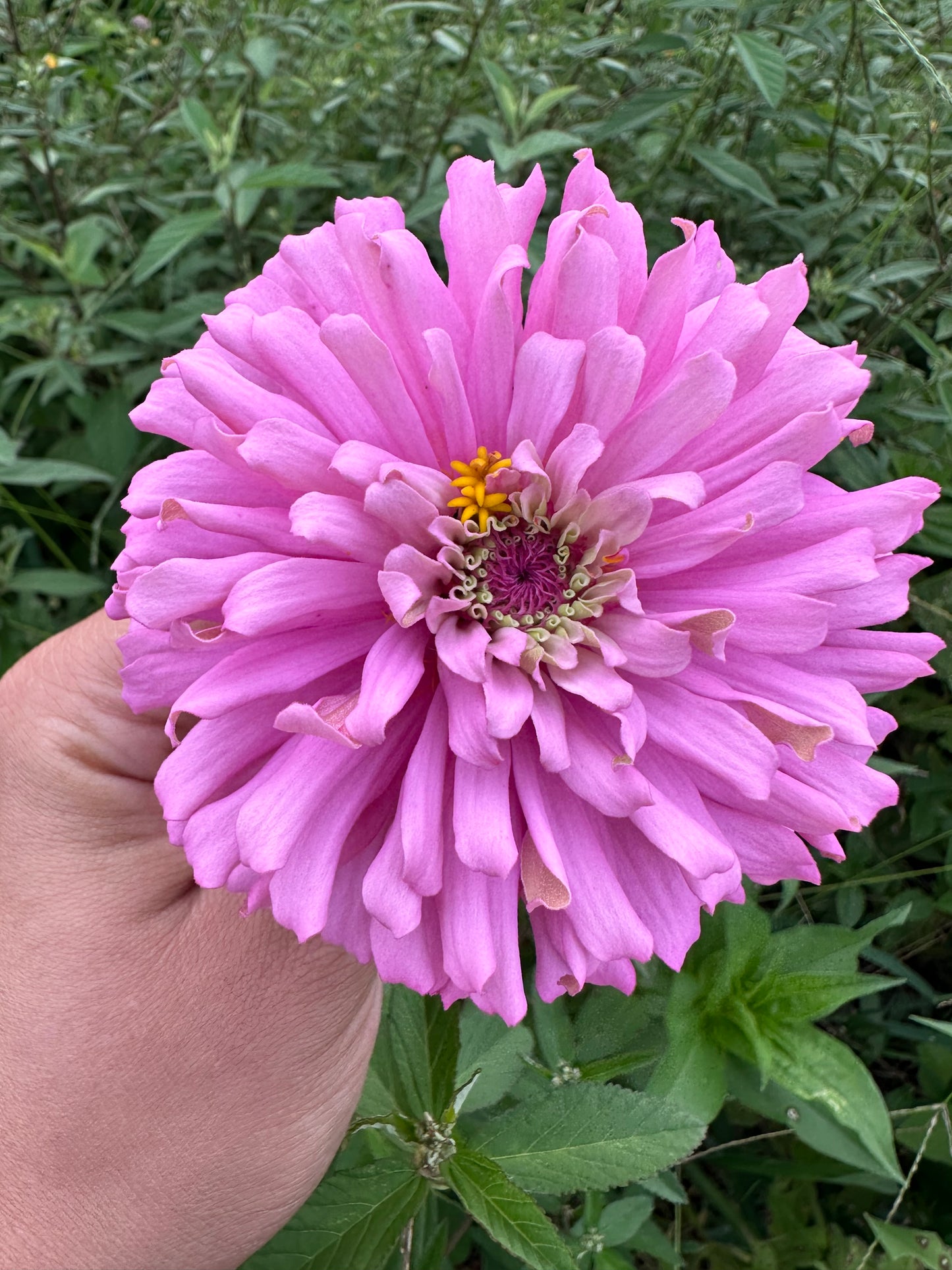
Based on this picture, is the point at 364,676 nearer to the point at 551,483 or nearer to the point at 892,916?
the point at 551,483

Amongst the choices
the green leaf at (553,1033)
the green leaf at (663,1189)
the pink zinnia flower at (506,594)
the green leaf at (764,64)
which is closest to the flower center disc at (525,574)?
the pink zinnia flower at (506,594)

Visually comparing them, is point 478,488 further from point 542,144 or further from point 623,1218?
point 623,1218

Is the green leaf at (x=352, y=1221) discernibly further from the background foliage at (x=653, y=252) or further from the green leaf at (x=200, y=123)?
the green leaf at (x=200, y=123)

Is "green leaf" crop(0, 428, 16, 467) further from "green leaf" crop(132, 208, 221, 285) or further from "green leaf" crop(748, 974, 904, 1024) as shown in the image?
"green leaf" crop(748, 974, 904, 1024)

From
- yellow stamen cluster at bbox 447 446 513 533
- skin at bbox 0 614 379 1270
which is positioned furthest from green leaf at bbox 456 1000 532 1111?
yellow stamen cluster at bbox 447 446 513 533

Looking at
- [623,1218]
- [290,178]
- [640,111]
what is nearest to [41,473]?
[290,178]

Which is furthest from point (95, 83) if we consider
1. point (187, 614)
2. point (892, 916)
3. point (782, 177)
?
point (892, 916)

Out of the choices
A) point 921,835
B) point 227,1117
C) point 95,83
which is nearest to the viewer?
point 227,1117
